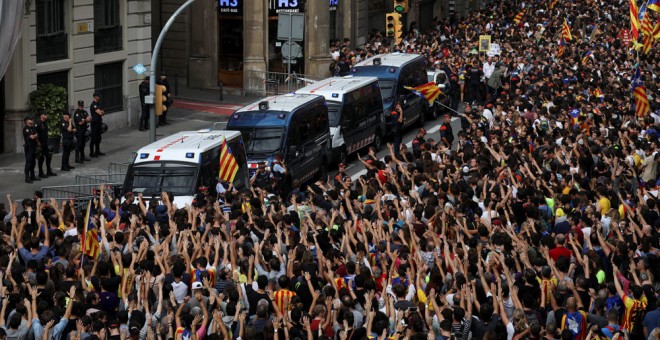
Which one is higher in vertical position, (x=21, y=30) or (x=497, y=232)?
(x=21, y=30)

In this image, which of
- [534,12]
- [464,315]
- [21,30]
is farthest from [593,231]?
[534,12]

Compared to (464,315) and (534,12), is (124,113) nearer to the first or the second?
(464,315)

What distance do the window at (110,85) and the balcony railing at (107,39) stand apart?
18.0 inches

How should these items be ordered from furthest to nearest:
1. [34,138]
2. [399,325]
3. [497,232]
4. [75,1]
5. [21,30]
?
[75,1] < [21,30] < [34,138] < [497,232] < [399,325]

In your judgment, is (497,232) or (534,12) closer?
(497,232)

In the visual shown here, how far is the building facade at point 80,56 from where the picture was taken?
33.1 m

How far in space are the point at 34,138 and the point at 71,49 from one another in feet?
20.0

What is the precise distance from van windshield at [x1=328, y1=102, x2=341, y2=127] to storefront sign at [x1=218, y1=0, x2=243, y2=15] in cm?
1520

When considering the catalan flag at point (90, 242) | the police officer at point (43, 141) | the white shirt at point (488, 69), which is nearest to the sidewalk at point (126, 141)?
the police officer at point (43, 141)

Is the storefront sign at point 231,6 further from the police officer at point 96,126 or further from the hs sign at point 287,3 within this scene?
the police officer at point 96,126

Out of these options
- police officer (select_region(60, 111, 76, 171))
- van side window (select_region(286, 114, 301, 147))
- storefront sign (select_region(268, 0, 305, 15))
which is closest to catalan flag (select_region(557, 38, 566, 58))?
storefront sign (select_region(268, 0, 305, 15))

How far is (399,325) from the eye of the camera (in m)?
13.7

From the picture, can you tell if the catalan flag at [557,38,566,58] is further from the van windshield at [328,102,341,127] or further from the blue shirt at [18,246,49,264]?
the blue shirt at [18,246,49,264]

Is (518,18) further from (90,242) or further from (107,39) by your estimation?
(90,242)
